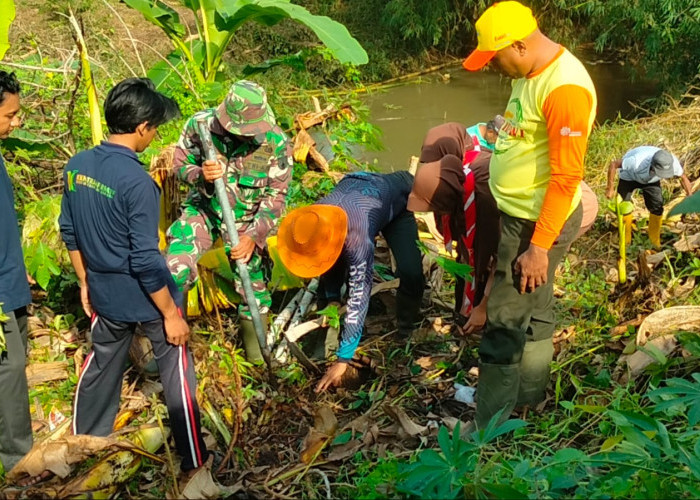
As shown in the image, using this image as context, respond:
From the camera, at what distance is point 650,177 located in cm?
507

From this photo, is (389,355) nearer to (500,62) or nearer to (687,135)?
(500,62)

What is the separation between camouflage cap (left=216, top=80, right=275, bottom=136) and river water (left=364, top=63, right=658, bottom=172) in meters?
5.82

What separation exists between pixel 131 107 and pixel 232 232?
85 cm

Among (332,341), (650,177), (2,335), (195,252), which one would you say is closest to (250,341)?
(332,341)

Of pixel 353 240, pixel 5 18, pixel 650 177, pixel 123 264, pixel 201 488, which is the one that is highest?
pixel 5 18

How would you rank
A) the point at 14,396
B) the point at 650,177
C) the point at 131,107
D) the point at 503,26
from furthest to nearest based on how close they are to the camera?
the point at 650,177 → the point at 14,396 → the point at 131,107 → the point at 503,26

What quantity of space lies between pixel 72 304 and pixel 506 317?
280 centimetres

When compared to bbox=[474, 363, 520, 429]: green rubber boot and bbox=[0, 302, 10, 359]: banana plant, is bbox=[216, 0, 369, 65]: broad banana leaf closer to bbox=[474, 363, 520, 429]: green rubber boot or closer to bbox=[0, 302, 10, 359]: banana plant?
bbox=[474, 363, 520, 429]: green rubber boot

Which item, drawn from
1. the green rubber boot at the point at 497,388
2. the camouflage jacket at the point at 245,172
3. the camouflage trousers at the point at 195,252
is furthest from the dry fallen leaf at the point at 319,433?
the camouflage jacket at the point at 245,172

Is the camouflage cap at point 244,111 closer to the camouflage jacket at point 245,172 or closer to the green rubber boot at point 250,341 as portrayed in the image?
the camouflage jacket at point 245,172

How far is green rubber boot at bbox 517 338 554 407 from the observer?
10.4 ft

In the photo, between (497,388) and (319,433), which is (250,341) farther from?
(497,388)

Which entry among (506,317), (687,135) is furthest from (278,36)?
(506,317)

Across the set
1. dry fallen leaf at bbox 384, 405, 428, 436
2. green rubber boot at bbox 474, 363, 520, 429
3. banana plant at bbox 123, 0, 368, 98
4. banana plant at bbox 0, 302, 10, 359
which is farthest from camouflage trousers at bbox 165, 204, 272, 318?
banana plant at bbox 123, 0, 368, 98
